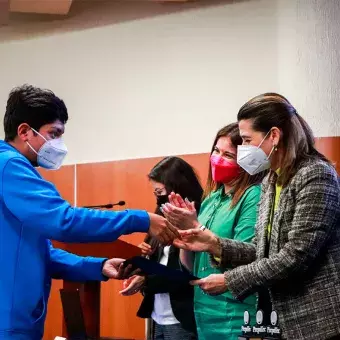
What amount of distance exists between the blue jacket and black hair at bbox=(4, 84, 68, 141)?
0.20m

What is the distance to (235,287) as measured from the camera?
7.60 ft

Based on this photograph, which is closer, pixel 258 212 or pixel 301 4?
pixel 258 212

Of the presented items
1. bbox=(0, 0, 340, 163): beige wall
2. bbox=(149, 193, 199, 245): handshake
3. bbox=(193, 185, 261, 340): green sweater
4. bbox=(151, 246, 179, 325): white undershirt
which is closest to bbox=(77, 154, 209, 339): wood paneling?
bbox=(0, 0, 340, 163): beige wall

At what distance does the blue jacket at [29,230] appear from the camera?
7.32 ft

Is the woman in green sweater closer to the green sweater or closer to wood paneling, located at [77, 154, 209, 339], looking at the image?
the green sweater

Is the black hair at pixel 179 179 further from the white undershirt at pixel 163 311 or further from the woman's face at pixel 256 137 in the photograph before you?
the woman's face at pixel 256 137

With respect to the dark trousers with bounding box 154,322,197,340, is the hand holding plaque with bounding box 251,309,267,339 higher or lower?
higher

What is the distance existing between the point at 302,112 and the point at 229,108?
2.31 ft

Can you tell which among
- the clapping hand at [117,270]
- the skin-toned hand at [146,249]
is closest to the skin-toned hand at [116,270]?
the clapping hand at [117,270]

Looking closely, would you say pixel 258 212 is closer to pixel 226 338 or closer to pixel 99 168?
pixel 226 338

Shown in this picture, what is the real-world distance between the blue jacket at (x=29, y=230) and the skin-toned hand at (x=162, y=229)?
0.06 metres

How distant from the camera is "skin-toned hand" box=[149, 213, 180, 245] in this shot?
240cm

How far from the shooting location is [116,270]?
2611 millimetres

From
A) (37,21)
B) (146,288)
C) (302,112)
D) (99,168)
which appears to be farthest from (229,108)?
(146,288)
